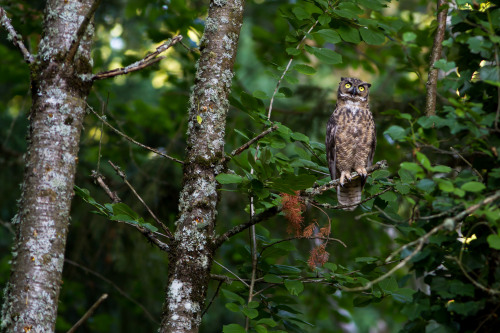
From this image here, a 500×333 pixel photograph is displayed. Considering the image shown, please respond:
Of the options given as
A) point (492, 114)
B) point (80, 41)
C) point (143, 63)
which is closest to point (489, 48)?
point (492, 114)

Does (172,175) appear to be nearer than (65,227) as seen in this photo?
No

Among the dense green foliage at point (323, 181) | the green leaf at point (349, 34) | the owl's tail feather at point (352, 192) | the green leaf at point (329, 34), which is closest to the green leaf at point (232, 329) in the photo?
the dense green foliage at point (323, 181)

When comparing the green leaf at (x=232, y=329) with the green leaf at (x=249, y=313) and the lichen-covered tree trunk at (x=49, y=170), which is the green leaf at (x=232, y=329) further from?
the lichen-covered tree trunk at (x=49, y=170)

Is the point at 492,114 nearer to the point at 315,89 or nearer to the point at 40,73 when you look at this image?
the point at 40,73

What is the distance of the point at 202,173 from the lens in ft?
7.92

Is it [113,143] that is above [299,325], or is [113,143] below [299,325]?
above

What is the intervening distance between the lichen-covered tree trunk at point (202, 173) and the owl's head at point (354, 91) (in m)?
1.87

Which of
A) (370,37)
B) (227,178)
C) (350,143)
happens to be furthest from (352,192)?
(227,178)

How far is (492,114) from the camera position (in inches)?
74.5

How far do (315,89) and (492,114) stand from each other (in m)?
3.41

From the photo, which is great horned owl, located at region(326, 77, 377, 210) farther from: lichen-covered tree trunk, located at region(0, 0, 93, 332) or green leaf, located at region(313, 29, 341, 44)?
lichen-covered tree trunk, located at region(0, 0, 93, 332)

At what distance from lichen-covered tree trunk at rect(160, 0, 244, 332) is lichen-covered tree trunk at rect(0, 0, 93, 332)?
473mm

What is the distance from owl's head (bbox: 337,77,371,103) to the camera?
14.3 feet

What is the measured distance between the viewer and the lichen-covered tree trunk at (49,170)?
2023 mm
